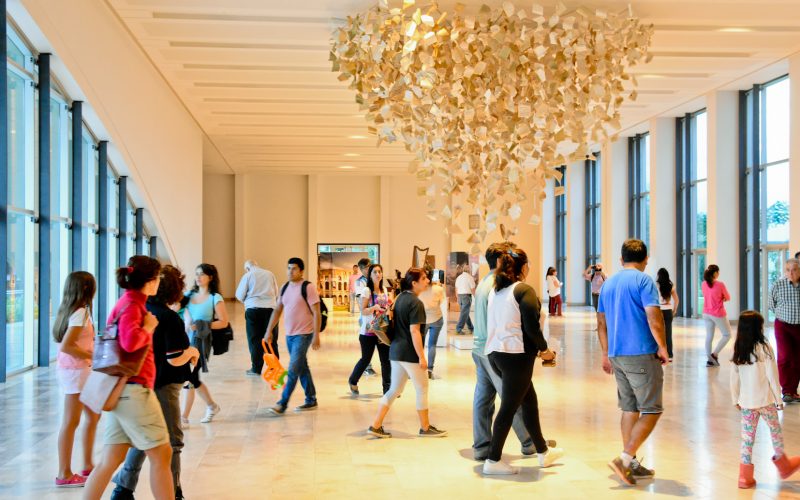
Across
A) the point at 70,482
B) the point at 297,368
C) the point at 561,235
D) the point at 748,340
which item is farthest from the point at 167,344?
the point at 561,235

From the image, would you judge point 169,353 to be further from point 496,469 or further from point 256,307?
point 256,307

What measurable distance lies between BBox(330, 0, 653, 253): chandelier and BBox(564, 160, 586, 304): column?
66.6 feet

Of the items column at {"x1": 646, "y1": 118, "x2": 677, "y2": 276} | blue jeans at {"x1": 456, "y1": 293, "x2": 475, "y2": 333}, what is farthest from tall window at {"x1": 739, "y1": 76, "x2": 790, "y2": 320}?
blue jeans at {"x1": 456, "y1": 293, "x2": 475, "y2": 333}

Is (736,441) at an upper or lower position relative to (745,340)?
lower

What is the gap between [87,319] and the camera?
17.8 ft

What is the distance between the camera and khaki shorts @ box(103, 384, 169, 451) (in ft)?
13.8

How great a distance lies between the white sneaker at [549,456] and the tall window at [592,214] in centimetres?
2525

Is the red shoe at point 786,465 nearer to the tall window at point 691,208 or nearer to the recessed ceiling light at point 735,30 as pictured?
the recessed ceiling light at point 735,30

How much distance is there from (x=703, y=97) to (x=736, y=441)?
1606cm

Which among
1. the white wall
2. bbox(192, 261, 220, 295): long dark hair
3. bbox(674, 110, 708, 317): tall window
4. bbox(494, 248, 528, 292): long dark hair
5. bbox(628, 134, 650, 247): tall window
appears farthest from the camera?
bbox(628, 134, 650, 247): tall window

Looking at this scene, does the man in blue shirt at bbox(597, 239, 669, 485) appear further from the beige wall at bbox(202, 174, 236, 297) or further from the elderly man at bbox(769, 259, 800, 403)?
the beige wall at bbox(202, 174, 236, 297)

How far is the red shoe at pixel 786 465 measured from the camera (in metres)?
5.57

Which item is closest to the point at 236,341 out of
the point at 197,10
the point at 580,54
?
the point at 197,10

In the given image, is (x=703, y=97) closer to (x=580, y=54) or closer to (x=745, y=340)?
(x=580, y=54)
